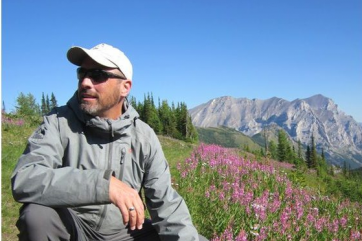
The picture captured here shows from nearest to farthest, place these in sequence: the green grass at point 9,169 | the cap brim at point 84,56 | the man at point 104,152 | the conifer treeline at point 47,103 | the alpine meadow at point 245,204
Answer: the man at point 104,152, the cap brim at point 84,56, the alpine meadow at point 245,204, the green grass at point 9,169, the conifer treeline at point 47,103

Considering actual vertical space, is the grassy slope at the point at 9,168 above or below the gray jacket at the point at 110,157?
below

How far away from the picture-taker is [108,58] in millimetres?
3143

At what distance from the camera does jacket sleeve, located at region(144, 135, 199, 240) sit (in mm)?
3189

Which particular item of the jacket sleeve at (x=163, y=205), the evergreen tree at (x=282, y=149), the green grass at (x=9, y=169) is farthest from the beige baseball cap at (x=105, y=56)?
the evergreen tree at (x=282, y=149)

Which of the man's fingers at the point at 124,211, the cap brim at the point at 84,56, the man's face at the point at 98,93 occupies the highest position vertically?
the cap brim at the point at 84,56

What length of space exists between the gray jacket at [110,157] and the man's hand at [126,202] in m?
0.30

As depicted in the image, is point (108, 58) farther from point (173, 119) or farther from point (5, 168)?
point (173, 119)

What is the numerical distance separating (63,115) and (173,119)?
77626mm

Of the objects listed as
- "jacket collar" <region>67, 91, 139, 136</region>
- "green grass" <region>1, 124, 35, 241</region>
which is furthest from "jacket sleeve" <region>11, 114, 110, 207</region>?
"green grass" <region>1, 124, 35, 241</region>

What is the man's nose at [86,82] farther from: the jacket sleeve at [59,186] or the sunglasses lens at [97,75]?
the jacket sleeve at [59,186]

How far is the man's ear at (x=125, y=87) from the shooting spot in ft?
11.0

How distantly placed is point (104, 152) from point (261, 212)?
3.64m

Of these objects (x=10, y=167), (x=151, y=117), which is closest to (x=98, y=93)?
(x=10, y=167)

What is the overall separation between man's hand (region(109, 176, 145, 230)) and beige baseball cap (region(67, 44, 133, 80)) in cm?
115
